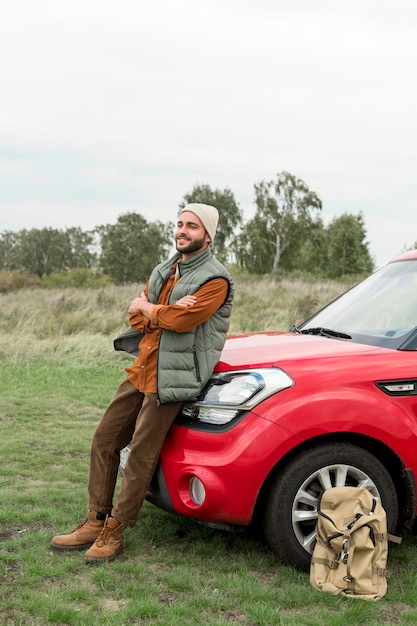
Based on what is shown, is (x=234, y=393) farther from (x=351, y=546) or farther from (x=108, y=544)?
(x=108, y=544)

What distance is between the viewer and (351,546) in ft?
12.0

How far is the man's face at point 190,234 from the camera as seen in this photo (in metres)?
4.23

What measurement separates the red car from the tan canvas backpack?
0.12 meters

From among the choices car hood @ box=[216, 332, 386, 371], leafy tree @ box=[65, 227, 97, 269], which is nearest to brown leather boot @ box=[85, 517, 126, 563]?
car hood @ box=[216, 332, 386, 371]

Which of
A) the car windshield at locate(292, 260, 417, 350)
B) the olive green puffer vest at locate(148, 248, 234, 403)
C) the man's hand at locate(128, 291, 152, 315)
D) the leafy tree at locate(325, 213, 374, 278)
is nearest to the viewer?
the olive green puffer vest at locate(148, 248, 234, 403)

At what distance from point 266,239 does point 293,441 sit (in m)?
58.7

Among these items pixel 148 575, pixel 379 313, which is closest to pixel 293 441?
pixel 148 575

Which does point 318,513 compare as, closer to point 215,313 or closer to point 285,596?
point 285,596

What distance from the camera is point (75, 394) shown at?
31.5 feet

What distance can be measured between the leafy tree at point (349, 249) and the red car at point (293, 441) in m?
48.8

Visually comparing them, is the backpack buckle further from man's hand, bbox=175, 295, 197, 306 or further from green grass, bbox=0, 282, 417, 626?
man's hand, bbox=175, 295, 197, 306

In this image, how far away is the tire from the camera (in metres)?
3.76

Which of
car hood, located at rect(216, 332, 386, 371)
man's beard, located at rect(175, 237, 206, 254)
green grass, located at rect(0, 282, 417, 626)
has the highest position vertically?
man's beard, located at rect(175, 237, 206, 254)

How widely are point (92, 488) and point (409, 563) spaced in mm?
1913
